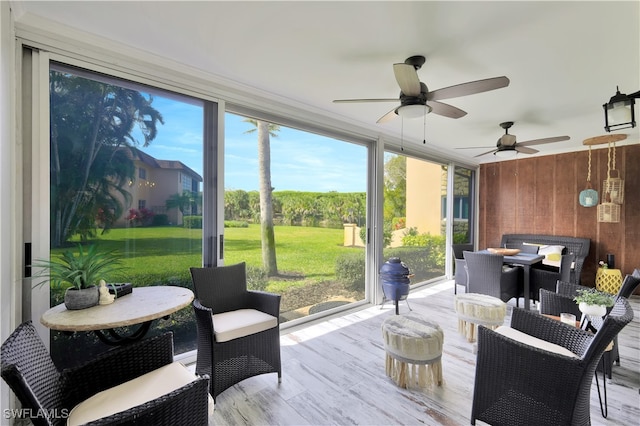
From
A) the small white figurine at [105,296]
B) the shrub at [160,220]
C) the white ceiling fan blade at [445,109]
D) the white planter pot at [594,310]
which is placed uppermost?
the white ceiling fan blade at [445,109]

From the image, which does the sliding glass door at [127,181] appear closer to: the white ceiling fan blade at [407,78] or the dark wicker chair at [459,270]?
the white ceiling fan blade at [407,78]

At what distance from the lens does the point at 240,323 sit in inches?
83.8

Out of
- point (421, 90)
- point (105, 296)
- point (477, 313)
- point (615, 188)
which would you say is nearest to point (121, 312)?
point (105, 296)

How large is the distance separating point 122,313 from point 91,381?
332 mm

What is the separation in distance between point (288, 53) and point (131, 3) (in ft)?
3.36

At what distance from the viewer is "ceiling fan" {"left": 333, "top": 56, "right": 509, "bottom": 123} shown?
1.98 m

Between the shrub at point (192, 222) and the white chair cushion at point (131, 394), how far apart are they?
135 cm

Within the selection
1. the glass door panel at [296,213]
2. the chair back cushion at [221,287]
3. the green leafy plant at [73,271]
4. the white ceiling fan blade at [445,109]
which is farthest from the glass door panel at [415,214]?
the green leafy plant at [73,271]

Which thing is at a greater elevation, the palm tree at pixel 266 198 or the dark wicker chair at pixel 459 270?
the palm tree at pixel 266 198

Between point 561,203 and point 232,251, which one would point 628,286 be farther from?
point 561,203

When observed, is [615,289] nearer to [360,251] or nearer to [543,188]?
[543,188]

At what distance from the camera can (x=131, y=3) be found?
1.71 m

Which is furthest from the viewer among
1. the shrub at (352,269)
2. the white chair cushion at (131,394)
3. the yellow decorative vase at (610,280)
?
the yellow decorative vase at (610,280)

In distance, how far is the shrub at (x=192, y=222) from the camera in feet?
8.47
